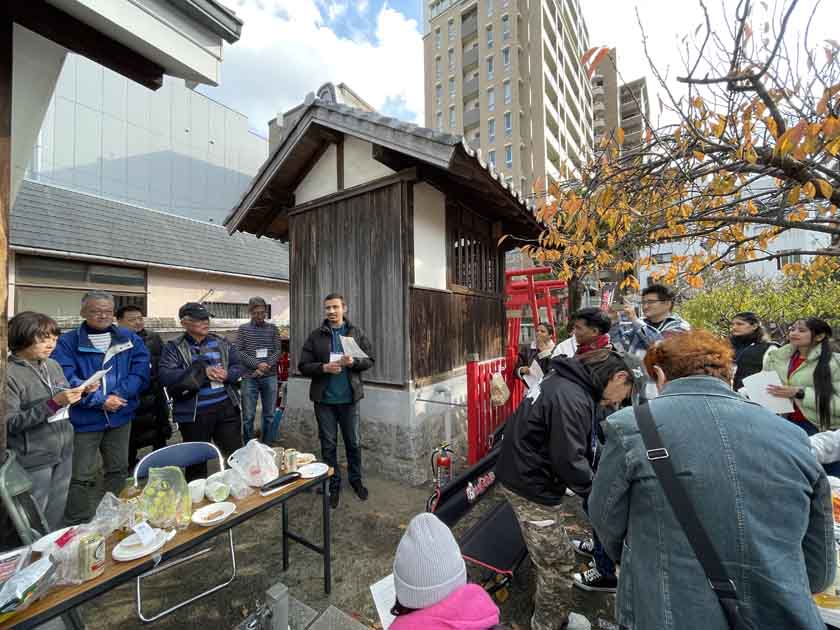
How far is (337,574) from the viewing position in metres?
2.85

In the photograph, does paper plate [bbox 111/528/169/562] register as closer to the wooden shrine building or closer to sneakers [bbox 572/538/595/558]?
the wooden shrine building

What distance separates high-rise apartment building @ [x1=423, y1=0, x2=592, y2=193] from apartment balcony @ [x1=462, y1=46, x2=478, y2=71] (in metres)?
0.10

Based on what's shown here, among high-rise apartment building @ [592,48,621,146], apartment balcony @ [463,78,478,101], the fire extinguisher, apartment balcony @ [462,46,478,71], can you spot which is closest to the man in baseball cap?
the fire extinguisher

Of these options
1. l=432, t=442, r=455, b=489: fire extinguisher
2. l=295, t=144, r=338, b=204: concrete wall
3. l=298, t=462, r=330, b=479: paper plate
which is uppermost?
l=295, t=144, r=338, b=204: concrete wall

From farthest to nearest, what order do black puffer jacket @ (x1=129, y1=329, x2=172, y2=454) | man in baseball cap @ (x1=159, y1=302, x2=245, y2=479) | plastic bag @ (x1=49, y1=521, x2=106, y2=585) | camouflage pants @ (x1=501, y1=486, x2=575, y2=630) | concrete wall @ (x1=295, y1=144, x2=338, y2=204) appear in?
concrete wall @ (x1=295, y1=144, x2=338, y2=204) → black puffer jacket @ (x1=129, y1=329, x2=172, y2=454) → man in baseball cap @ (x1=159, y1=302, x2=245, y2=479) → camouflage pants @ (x1=501, y1=486, x2=575, y2=630) → plastic bag @ (x1=49, y1=521, x2=106, y2=585)

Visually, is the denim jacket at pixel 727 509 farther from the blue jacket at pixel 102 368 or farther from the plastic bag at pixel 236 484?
the blue jacket at pixel 102 368

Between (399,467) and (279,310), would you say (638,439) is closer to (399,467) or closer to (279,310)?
(399,467)

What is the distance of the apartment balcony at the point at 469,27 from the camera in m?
34.1

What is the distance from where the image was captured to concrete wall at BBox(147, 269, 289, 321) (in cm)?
1105

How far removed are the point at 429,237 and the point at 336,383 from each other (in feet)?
8.19

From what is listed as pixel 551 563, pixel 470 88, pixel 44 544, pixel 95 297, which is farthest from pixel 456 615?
pixel 470 88

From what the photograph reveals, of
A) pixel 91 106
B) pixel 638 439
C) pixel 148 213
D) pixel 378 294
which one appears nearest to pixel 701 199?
pixel 638 439

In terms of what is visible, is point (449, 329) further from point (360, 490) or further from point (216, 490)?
point (216, 490)

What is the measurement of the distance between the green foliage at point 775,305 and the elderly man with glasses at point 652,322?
10.4m
